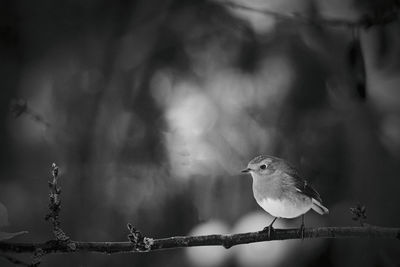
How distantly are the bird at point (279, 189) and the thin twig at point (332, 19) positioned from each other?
278mm

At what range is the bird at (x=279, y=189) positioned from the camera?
58 cm

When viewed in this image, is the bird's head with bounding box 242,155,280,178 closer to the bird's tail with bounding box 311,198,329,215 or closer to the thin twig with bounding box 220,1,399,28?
the bird's tail with bounding box 311,198,329,215

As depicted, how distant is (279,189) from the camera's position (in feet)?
1.96

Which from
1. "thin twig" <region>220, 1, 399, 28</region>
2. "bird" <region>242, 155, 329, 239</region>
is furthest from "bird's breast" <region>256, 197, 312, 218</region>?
"thin twig" <region>220, 1, 399, 28</region>

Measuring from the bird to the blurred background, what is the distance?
8 cm

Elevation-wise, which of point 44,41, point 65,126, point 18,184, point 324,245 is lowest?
point 324,245

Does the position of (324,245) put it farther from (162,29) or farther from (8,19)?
(8,19)

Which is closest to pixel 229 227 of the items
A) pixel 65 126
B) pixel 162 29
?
pixel 65 126

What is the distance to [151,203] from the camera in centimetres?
81

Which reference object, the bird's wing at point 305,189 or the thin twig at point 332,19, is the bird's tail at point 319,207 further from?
the thin twig at point 332,19

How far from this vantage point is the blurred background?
71cm

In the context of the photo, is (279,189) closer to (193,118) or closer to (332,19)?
(193,118)

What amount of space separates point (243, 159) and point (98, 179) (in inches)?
10.6

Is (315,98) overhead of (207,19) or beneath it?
beneath
